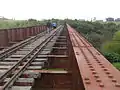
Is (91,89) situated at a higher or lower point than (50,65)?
higher

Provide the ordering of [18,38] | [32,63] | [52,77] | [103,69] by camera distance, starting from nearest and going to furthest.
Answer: [103,69] < [52,77] < [32,63] < [18,38]

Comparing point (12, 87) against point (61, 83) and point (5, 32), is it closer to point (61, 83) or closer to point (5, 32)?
point (61, 83)

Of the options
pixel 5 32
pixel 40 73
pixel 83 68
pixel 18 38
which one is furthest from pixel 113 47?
pixel 83 68

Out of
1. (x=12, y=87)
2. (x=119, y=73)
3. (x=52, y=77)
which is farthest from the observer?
(x=52, y=77)

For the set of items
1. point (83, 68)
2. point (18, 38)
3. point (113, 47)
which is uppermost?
point (83, 68)

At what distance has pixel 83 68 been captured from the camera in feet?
10.4

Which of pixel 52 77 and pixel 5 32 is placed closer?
pixel 52 77

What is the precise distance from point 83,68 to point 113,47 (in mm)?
37217

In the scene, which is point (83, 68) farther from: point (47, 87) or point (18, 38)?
point (18, 38)

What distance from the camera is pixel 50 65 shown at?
997 cm

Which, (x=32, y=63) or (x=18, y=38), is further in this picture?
(x=18, y=38)

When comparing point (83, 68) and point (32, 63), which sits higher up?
point (83, 68)

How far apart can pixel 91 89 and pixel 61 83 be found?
4.42 metres

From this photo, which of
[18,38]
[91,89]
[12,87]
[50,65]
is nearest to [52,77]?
[12,87]
